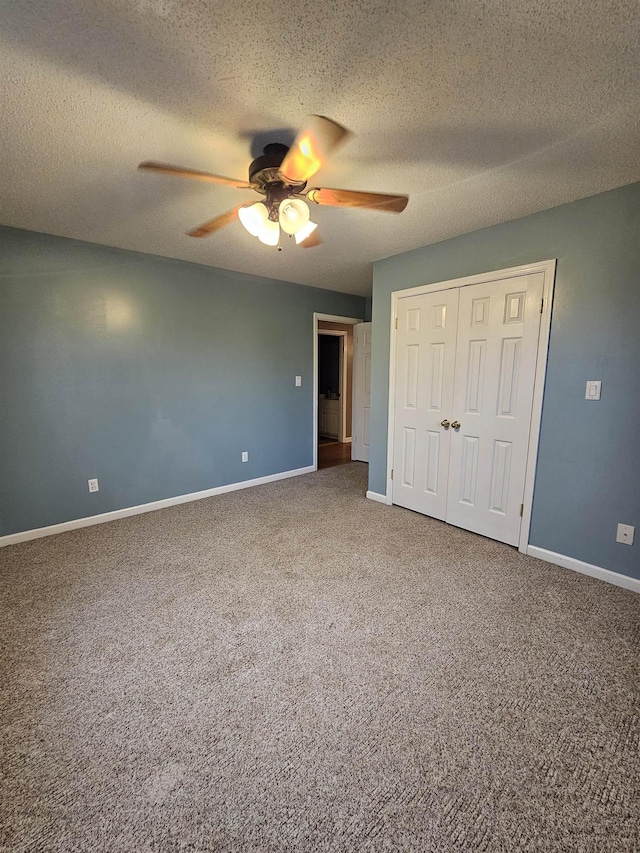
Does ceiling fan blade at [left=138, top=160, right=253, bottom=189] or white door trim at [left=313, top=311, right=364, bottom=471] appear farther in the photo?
white door trim at [left=313, top=311, right=364, bottom=471]

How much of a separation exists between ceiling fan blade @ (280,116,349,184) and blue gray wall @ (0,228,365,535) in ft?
7.29

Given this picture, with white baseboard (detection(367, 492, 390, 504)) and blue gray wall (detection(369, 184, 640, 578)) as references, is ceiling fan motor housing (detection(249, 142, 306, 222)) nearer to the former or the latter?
blue gray wall (detection(369, 184, 640, 578))

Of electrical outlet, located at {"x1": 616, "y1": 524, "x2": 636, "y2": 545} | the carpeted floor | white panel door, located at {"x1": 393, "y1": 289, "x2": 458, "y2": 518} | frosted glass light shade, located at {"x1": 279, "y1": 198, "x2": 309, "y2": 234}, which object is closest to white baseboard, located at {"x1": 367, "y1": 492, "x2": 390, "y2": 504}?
white panel door, located at {"x1": 393, "y1": 289, "x2": 458, "y2": 518}

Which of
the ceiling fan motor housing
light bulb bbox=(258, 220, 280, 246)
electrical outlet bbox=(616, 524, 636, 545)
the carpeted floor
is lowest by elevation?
the carpeted floor

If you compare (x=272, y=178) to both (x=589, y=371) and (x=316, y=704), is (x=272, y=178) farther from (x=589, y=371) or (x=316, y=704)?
(x=316, y=704)

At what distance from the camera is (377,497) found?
3.68 meters

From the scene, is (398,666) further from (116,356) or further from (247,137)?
(116,356)

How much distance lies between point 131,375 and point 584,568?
3.86 metres

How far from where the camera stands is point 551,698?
4.88 feet

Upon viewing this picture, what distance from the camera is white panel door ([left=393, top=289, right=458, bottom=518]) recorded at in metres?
2.98

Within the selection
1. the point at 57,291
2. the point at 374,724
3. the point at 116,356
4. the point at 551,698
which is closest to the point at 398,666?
the point at 374,724

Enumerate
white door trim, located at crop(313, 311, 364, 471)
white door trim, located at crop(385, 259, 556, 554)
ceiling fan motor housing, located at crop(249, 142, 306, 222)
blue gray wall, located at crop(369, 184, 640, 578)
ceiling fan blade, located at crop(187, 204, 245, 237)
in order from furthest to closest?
white door trim, located at crop(313, 311, 364, 471) → white door trim, located at crop(385, 259, 556, 554) → blue gray wall, located at crop(369, 184, 640, 578) → ceiling fan blade, located at crop(187, 204, 245, 237) → ceiling fan motor housing, located at crop(249, 142, 306, 222)

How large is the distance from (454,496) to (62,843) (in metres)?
2.83

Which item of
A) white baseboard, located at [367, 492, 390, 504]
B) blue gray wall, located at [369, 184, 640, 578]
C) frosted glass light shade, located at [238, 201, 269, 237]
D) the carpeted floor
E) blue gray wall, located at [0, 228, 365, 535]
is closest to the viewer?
the carpeted floor
